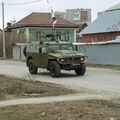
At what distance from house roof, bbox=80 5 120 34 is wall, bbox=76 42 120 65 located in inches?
650

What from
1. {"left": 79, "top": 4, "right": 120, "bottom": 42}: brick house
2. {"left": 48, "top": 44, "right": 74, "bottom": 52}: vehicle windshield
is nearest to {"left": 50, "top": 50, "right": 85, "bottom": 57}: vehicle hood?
{"left": 48, "top": 44, "right": 74, "bottom": 52}: vehicle windshield

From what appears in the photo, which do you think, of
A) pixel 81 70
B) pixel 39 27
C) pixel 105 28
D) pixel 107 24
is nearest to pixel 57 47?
pixel 81 70

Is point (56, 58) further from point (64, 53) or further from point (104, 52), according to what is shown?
point (104, 52)

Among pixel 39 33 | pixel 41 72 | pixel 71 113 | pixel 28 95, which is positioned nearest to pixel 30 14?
pixel 39 33

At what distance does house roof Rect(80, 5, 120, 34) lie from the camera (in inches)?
2234

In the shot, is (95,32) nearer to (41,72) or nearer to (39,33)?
(39,33)

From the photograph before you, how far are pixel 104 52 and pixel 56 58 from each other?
43.1 feet

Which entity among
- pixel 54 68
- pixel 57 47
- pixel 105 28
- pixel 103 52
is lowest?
pixel 54 68

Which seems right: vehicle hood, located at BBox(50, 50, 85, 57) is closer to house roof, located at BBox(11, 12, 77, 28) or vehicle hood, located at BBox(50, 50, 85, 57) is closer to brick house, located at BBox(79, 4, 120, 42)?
brick house, located at BBox(79, 4, 120, 42)

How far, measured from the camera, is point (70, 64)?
24.3m

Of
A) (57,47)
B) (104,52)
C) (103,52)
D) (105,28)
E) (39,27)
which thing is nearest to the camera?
(57,47)

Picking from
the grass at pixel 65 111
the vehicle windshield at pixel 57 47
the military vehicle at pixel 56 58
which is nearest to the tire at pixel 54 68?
the military vehicle at pixel 56 58

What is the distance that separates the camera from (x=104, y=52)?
3688 centimetres

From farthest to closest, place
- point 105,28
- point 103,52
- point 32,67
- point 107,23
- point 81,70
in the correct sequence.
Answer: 1. point 107,23
2. point 105,28
3. point 103,52
4. point 32,67
5. point 81,70
